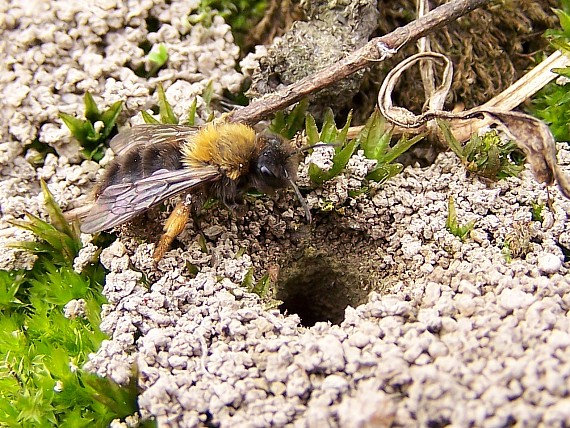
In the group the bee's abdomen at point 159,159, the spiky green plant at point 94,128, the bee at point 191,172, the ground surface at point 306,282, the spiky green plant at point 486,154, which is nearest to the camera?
the ground surface at point 306,282

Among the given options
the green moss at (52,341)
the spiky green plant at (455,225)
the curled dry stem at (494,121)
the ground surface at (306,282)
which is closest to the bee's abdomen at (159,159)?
the ground surface at (306,282)

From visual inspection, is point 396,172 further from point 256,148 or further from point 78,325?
point 78,325

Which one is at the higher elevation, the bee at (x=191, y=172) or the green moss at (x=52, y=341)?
the bee at (x=191, y=172)

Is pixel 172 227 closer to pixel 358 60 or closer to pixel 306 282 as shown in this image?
pixel 306 282

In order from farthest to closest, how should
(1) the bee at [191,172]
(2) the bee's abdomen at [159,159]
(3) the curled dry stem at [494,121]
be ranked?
(2) the bee's abdomen at [159,159] < (1) the bee at [191,172] < (3) the curled dry stem at [494,121]

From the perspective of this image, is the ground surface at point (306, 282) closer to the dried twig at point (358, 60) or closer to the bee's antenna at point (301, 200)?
the bee's antenna at point (301, 200)

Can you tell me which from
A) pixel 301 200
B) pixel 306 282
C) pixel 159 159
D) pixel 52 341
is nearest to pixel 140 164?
pixel 159 159
